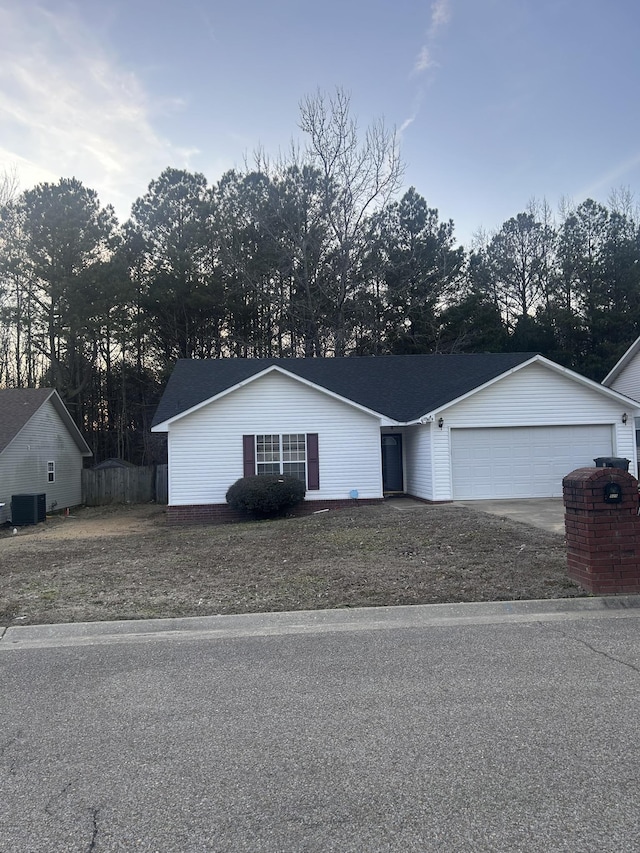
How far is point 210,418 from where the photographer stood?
17.3m

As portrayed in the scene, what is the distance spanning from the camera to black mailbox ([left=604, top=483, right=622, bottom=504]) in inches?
263

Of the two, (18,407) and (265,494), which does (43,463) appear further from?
(265,494)

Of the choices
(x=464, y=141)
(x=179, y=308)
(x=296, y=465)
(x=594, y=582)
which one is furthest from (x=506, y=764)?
(x=179, y=308)

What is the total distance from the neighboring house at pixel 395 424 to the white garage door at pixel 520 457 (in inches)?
1.1

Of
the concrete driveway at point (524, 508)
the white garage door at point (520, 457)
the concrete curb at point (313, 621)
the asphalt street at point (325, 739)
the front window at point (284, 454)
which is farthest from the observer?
the front window at point (284, 454)

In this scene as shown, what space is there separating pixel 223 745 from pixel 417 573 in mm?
4768

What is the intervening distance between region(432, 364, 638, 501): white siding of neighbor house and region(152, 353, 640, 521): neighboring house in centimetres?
3

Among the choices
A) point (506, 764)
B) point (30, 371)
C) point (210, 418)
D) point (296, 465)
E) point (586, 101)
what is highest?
point (586, 101)

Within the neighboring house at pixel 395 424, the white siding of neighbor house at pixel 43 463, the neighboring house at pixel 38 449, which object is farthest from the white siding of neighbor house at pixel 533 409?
the white siding of neighbor house at pixel 43 463

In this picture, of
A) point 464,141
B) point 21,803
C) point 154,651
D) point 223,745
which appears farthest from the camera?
point 464,141

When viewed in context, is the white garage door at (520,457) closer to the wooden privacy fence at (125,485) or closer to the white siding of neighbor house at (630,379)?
the white siding of neighbor house at (630,379)

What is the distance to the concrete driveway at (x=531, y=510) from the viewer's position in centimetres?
1180

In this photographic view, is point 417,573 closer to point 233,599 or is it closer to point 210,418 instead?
point 233,599

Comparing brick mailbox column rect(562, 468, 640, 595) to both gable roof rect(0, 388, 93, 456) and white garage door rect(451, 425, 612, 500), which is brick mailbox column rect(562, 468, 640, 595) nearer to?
white garage door rect(451, 425, 612, 500)
